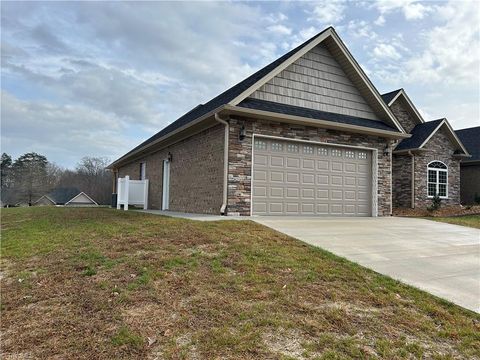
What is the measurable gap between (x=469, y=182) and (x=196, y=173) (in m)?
18.5

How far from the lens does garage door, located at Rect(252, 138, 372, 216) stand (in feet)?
37.2

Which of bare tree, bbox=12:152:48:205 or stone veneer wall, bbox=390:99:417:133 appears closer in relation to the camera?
stone veneer wall, bbox=390:99:417:133

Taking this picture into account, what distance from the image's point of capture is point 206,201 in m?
11.9

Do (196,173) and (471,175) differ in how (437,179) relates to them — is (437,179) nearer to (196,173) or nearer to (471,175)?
(471,175)

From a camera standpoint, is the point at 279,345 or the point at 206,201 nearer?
the point at 279,345

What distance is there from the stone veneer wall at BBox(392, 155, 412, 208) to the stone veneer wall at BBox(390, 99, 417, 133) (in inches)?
103

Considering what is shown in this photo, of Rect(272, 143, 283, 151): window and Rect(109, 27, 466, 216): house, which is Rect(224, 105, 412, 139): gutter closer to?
Rect(109, 27, 466, 216): house

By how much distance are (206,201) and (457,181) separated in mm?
15255

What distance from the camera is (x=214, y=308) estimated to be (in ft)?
12.1

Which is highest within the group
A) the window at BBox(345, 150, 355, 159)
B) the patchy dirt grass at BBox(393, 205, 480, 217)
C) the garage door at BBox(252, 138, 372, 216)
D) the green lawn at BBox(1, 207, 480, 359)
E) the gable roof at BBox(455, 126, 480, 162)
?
the gable roof at BBox(455, 126, 480, 162)

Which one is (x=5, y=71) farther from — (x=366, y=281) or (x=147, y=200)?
(x=366, y=281)

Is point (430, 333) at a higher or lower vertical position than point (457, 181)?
lower

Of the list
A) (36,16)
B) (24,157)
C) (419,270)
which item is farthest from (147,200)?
(24,157)

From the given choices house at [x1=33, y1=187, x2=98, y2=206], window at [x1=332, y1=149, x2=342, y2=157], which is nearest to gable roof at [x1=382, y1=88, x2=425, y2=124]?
window at [x1=332, y1=149, x2=342, y2=157]
